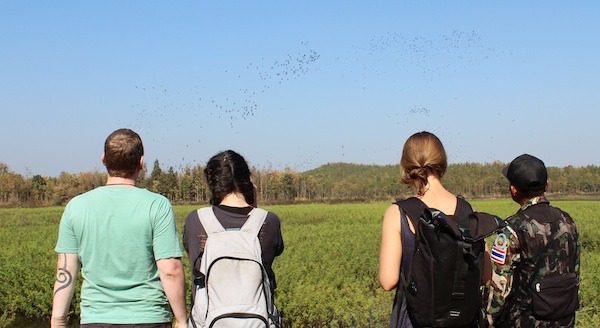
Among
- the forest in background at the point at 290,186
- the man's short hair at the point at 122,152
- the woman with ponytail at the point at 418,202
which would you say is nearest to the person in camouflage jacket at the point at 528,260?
the woman with ponytail at the point at 418,202

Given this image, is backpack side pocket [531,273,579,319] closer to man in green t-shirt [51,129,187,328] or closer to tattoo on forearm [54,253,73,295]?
man in green t-shirt [51,129,187,328]

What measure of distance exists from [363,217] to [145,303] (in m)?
34.3

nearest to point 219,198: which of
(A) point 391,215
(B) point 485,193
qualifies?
(A) point 391,215

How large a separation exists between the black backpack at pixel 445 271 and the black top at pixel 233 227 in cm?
77

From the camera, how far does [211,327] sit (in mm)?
3041

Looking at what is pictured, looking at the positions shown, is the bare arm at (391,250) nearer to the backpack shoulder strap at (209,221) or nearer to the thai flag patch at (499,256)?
the thai flag patch at (499,256)

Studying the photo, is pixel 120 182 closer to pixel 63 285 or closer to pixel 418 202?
pixel 63 285

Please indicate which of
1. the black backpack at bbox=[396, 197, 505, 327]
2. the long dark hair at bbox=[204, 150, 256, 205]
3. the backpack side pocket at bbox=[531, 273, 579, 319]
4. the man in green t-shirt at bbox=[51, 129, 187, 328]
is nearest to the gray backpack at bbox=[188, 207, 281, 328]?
the man in green t-shirt at bbox=[51, 129, 187, 328]

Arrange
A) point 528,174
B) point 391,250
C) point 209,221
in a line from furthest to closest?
point 528,174, point 209,221, point 391,250

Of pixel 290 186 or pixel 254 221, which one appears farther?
pixel 290 186

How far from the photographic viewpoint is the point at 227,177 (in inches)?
132

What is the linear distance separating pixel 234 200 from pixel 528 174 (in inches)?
63.4

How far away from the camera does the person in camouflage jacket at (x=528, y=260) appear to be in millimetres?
3350

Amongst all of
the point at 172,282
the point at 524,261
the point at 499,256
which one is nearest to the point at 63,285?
the point at 172,282
